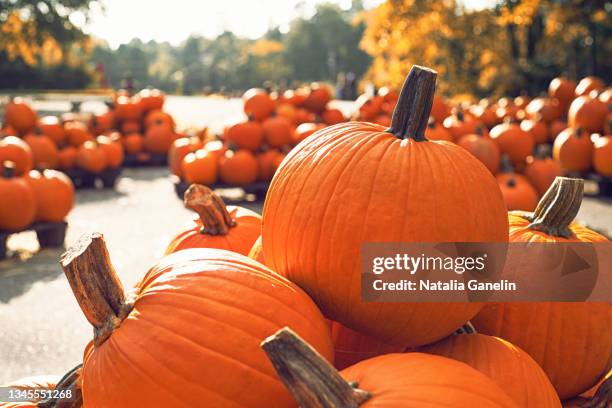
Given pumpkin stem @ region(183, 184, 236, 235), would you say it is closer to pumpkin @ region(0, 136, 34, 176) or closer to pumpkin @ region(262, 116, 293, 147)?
pumpkin @ region(0, 136, 34, 176)

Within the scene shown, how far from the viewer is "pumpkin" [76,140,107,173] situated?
7781 mm

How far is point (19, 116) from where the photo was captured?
7.16 metres

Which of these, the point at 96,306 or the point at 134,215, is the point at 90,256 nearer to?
the point at 96,306

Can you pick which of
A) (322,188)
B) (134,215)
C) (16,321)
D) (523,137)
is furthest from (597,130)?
(322,188)

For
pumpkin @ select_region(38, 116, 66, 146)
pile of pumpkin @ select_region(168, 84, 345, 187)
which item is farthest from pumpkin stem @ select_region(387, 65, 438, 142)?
pumpkin @ select_region(38, 116, 66, 146)

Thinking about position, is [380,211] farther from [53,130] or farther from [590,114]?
[53,130]

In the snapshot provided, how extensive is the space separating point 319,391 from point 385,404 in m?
0.11

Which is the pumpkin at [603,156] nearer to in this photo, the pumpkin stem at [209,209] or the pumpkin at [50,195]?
the pumpkin at [50,195]

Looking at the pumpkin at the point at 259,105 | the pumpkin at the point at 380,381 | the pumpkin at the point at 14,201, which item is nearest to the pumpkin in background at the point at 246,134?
the pumpkin at the point at 259,105

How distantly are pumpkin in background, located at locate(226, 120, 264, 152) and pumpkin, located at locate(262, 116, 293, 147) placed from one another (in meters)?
0.08

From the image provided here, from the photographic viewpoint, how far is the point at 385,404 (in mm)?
911

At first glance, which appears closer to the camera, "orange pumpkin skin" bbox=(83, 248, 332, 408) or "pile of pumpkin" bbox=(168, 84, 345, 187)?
"orange pumpkin skin" bbox=(83, 248, 332, 408)

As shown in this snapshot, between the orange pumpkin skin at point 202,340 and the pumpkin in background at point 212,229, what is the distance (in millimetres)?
578

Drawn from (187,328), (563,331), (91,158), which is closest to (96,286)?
(187,328)
